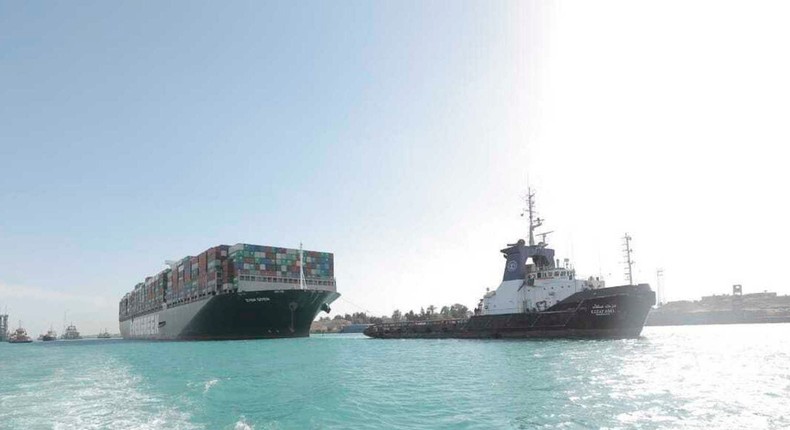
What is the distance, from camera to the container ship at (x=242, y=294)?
7450 cm

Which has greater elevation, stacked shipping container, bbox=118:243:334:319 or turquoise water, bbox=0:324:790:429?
stacked shipping container, bbox=118:243:334:319

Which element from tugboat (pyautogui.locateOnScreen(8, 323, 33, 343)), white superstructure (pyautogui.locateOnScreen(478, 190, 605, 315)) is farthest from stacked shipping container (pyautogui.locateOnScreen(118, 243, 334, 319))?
tugboat (pyautogui.locateOnScreen(8, 323, 33, 343))

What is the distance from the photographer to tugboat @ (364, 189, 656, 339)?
47281 mm

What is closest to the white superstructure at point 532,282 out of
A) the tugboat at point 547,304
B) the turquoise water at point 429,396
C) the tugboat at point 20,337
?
the tugboat at point 547,304

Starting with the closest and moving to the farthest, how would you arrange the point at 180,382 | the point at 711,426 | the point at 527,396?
the point at 711,426, the point at 527,396, the point at 180,382

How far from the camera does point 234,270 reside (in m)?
83.6

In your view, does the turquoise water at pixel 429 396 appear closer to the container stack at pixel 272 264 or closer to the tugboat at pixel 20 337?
the container stack at pixel 272 264

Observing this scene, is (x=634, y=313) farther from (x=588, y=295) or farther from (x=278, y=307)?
(x=278, y=307)

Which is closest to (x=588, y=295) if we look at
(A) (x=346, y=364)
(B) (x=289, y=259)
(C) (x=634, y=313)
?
(C) (x=634, y=313)

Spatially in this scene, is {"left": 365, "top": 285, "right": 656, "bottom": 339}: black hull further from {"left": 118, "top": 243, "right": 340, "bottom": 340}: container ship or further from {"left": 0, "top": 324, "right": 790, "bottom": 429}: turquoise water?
{"left": 118, "top": 243, "right": 340, "bottom": 340}: container ship

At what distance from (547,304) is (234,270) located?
53.8 m

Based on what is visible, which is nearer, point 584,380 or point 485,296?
point 584,380

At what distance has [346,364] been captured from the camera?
32.6 metres

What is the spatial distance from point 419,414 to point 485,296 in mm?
46513
